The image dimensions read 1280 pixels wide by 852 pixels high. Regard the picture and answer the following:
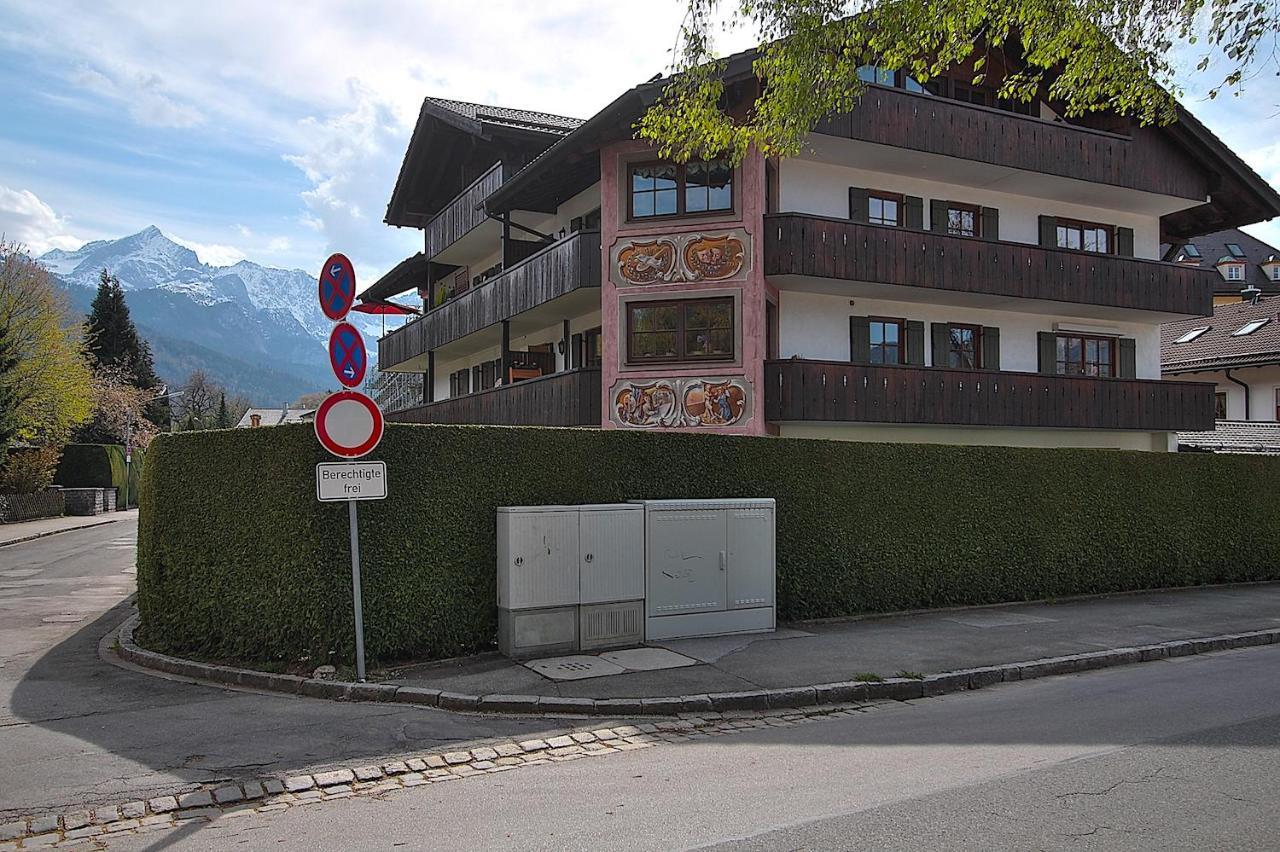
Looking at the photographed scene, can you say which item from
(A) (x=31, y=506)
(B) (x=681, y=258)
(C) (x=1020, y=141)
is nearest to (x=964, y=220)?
(C) (x=1020, y=141)

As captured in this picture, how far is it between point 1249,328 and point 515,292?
29577 millimetres

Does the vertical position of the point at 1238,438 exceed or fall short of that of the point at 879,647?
it exceeds it

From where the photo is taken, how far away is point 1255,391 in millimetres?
35781

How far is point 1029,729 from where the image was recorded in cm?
792

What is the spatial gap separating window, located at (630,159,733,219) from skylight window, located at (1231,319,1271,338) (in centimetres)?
2703

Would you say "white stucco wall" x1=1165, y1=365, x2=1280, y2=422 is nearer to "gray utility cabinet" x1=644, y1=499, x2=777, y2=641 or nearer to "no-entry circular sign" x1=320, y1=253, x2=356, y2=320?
"gray utility cabinet" x1=644, y1=499, x2=777, y2=641

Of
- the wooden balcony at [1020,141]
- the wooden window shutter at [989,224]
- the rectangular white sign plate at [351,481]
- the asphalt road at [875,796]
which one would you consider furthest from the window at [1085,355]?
the rectangular white sign plate at [351,481]

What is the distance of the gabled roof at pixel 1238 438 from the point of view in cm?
3100

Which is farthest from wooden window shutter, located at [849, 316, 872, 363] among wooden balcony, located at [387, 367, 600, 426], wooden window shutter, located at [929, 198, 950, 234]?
wooden balcony, located at [387, 367, 600, 426]

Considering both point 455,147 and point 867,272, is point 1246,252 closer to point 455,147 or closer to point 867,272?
point 455,147

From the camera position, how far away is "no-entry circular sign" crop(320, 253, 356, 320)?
960 cm

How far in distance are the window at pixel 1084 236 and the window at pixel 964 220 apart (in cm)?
272

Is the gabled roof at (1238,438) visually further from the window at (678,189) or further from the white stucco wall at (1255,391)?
the window at (678,189)

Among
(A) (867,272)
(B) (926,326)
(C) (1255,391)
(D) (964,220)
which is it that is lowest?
(C) (1255,391)
